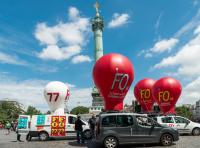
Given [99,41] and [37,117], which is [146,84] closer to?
[37,117]

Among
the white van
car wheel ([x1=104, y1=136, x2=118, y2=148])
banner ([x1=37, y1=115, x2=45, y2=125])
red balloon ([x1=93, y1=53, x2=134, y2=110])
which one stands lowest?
car wheel ([x1=104, y1=136, x2=118, y2=148])

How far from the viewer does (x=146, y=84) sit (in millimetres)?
44031

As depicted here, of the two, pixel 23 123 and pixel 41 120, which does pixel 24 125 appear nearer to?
pixel 23 123

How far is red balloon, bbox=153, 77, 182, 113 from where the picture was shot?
3528 centimetres

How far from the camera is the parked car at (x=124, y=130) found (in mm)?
16188

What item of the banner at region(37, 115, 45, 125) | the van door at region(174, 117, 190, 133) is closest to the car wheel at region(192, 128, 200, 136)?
the van door at region(174, 117, 190, 133)

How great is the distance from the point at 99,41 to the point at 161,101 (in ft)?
272

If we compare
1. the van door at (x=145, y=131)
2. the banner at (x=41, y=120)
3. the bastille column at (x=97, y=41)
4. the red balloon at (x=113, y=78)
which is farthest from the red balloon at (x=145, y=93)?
the bastille column at (x=97, y=41)

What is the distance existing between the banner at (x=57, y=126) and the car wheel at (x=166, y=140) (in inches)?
326

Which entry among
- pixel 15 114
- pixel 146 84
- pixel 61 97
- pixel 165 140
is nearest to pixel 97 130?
pixel 165 140

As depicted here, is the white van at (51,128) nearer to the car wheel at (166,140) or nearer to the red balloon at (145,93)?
the car wheel at (166,140)

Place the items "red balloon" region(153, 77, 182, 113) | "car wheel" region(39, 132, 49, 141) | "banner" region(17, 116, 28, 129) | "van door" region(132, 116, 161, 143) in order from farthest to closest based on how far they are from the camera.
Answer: "red balloon" region(153, 77, 182, 113)
"banner" region(17, 116, 28, 129)
"car wheel" region(39, 132, 49, 141)
"van door" region(132, 116, 161, 143)

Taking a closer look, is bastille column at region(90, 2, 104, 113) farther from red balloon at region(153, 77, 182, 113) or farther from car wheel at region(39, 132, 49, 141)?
car wheel at region(39, 132, 49, 141)

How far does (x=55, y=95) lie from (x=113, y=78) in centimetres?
1387
